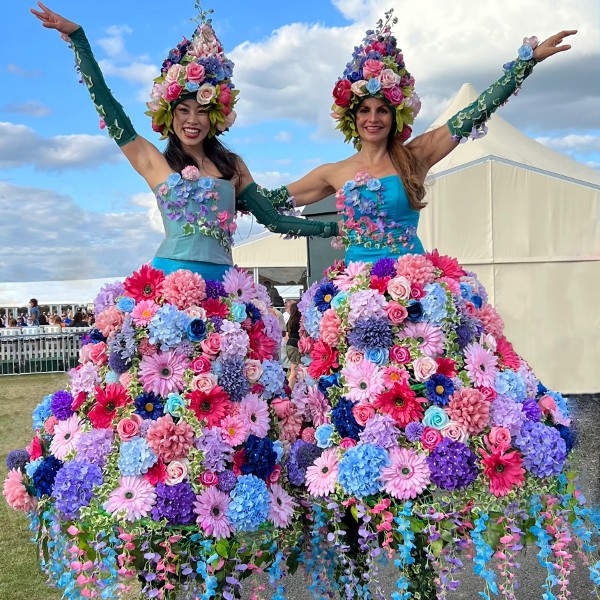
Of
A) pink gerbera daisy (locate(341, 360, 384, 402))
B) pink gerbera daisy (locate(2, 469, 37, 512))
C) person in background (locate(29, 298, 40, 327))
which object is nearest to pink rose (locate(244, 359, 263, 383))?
pink gerbera daisy (locate(341, 360, 384, 402))

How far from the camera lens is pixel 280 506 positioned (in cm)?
274

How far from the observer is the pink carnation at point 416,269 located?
293 centimetres

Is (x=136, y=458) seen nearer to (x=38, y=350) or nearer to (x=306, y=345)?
(x=306, y=345)

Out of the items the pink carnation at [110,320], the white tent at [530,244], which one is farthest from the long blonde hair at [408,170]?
the white tent at [530,244]

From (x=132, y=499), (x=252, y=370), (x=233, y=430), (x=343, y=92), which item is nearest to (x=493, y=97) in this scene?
(x=343, y=92)

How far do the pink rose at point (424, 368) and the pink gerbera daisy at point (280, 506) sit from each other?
2.40ft

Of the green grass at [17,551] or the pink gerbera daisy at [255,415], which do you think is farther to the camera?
Answer: the green grass at [17,551]

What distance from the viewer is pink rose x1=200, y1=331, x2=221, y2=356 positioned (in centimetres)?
276

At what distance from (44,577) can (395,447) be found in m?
2.88

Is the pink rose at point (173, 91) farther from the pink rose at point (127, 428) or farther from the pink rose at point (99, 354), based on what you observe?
the pink rose at point (127, 428)

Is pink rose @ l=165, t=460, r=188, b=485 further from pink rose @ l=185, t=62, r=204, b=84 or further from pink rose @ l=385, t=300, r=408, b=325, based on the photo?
pink rose @ l=185, t=62, r=204, b=84

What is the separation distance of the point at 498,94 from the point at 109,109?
6.35 ft

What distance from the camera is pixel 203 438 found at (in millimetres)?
2652

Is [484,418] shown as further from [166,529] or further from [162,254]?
[162,254]
